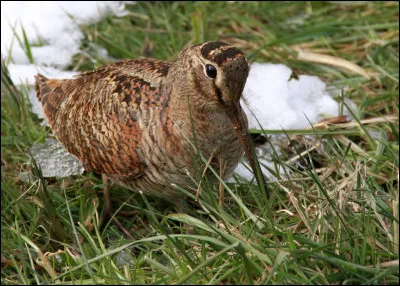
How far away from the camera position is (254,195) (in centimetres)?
325

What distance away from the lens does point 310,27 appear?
207 inches

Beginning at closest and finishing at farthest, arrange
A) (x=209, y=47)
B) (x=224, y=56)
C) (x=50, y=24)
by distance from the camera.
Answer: (x=224, y=56), (x=209, y=47), (x=50, y=24)

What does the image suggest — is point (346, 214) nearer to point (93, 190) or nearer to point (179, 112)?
point (179, 112)

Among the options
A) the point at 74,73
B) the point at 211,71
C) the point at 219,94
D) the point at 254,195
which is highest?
the point at 211,71

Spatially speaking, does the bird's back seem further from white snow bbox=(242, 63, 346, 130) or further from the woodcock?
white snow bbox=(242, 63, 346, 130)

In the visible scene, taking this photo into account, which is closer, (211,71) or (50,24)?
(211,71)

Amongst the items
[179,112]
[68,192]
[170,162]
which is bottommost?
[68,192]

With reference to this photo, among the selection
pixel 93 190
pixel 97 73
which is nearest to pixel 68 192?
pixel 93 190

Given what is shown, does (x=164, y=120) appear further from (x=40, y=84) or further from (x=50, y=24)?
(x=50, y=24)

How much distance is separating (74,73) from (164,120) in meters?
1.81

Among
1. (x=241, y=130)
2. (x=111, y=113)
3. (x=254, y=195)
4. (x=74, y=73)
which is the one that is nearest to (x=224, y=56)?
(x=241, y=130)

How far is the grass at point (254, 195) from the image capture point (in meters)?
Result: 2.78

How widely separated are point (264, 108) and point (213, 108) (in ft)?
4.36

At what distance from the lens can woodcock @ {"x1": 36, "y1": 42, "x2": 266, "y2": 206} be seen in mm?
3180
